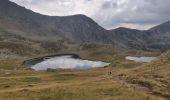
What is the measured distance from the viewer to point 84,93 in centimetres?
6462

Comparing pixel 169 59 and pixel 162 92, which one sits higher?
pixel 169 59

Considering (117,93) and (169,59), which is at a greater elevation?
(169,59)

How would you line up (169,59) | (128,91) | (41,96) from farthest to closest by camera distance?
(169,59) → (128,91) → (41,96)

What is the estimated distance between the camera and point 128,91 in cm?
6612

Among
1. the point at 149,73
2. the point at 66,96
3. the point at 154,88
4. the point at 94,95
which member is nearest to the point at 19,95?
the point at 66,96

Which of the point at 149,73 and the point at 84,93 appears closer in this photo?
the point at 84,93

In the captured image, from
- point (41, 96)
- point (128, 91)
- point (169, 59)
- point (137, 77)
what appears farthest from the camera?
point (169, 59)

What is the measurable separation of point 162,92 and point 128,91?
6.43 m

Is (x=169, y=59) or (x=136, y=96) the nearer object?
(x=136, y=96)

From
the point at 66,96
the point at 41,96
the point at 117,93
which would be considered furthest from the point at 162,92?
the point at 41,96

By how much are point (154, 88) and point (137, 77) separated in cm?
985

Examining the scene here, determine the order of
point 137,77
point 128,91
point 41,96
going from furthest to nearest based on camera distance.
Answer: point 137,77 → point 128,91 → point 41,96

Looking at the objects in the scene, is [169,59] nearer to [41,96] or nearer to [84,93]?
[84,93]

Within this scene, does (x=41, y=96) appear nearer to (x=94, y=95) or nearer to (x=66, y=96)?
(x=66, y=96)
